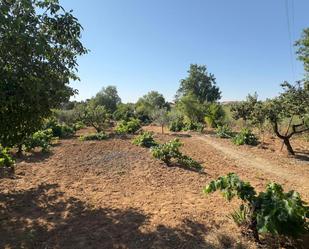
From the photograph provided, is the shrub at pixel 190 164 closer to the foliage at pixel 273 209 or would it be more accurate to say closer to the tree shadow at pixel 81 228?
the tree shadow at pixel 81 228

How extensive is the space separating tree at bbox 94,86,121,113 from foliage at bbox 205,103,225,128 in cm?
2550

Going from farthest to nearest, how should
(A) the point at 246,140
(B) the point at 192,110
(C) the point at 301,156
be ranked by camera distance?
1. (B) the point at 192,110
2. (A) the point at 246,140
3. (C) the point at 301,156

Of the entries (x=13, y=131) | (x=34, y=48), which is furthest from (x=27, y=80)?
(x=13, y=131)

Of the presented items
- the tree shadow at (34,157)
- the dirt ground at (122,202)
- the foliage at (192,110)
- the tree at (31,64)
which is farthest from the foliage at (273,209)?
the foliage at (192,110)

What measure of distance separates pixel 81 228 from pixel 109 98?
5098 cm

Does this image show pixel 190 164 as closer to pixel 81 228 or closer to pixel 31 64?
pixel 81 228

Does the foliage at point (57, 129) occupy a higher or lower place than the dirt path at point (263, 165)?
higher

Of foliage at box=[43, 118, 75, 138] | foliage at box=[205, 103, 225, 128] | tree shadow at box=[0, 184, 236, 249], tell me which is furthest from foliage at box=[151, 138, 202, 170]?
foliage at box=[205, 103, 225, 128]

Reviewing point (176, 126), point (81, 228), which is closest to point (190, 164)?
point (81, 228)

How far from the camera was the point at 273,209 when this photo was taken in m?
3.89

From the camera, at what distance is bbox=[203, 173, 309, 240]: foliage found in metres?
3.74

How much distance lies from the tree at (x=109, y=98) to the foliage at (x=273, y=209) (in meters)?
47.4

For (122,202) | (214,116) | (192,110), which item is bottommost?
(122,202)

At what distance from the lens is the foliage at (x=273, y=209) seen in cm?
374
